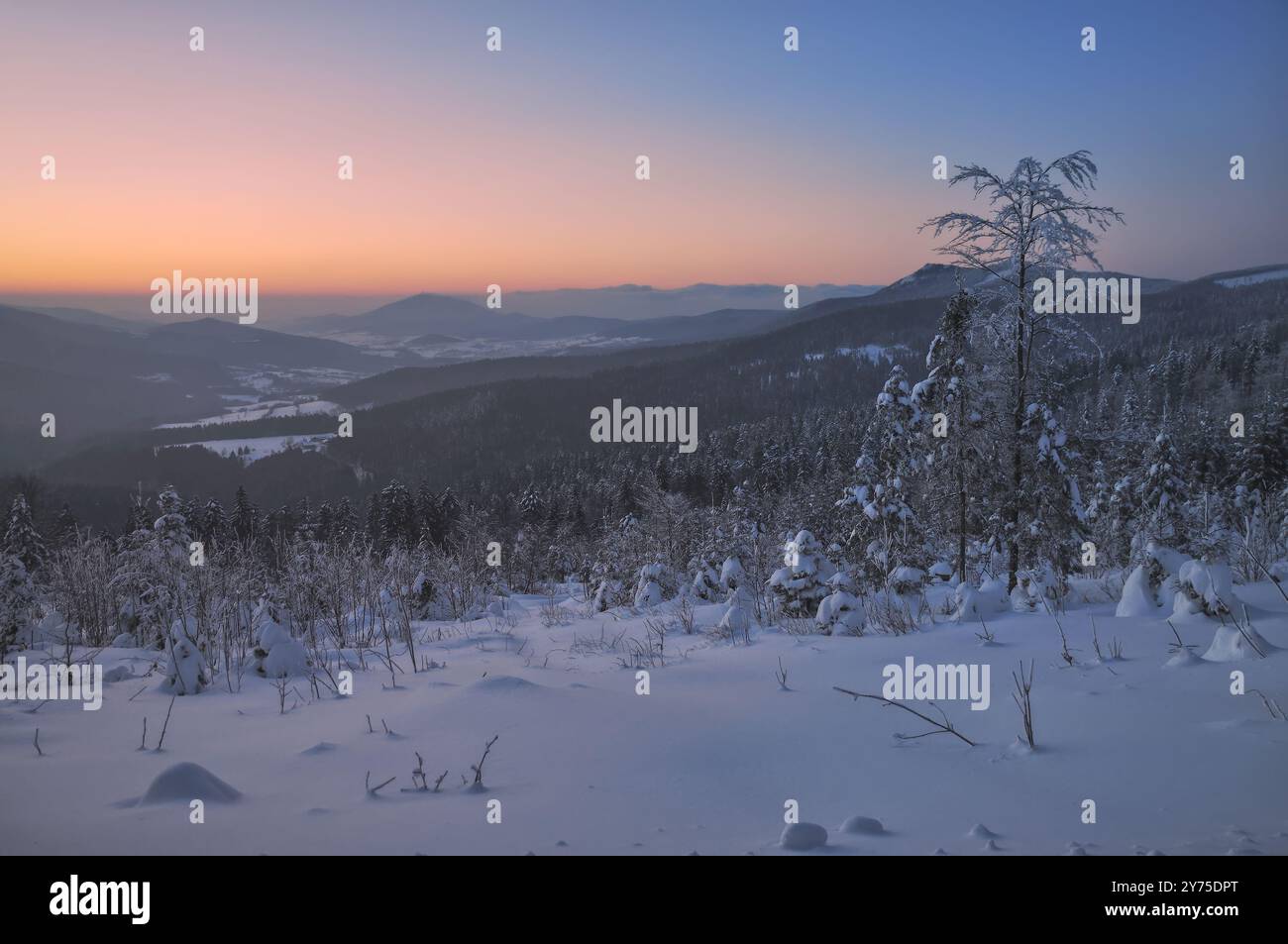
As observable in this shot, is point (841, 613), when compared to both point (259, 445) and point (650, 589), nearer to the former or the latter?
point (650, 589)

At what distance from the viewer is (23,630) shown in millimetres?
7137

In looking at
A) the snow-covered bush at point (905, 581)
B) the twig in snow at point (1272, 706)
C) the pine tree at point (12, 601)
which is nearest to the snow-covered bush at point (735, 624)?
the snow-covered bush at point (905, 581)

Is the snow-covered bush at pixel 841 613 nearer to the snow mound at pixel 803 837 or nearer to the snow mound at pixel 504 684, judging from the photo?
the snow mound at pixel 504 684

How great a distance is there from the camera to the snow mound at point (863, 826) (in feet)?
7.63

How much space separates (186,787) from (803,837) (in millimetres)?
2369

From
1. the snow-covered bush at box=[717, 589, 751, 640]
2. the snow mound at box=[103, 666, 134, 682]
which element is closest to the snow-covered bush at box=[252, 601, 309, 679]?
the snow mound at box=[103, 666, 134, 682]

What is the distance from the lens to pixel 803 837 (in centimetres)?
216

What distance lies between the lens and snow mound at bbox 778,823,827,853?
7.07ft

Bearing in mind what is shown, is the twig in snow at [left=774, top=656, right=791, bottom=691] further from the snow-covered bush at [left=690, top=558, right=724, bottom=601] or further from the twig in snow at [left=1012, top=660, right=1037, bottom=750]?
the snow-covered bush at [left=690, top=558, right=724, bottom=601]

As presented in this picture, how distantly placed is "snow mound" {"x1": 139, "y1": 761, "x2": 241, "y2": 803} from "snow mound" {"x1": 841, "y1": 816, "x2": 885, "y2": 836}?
234 cm

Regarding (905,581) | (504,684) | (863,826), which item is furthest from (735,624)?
(863,826)

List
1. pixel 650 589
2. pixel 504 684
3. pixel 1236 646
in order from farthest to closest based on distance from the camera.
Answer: pixel 650 589
pixel 504 684
pixel 1236 646
